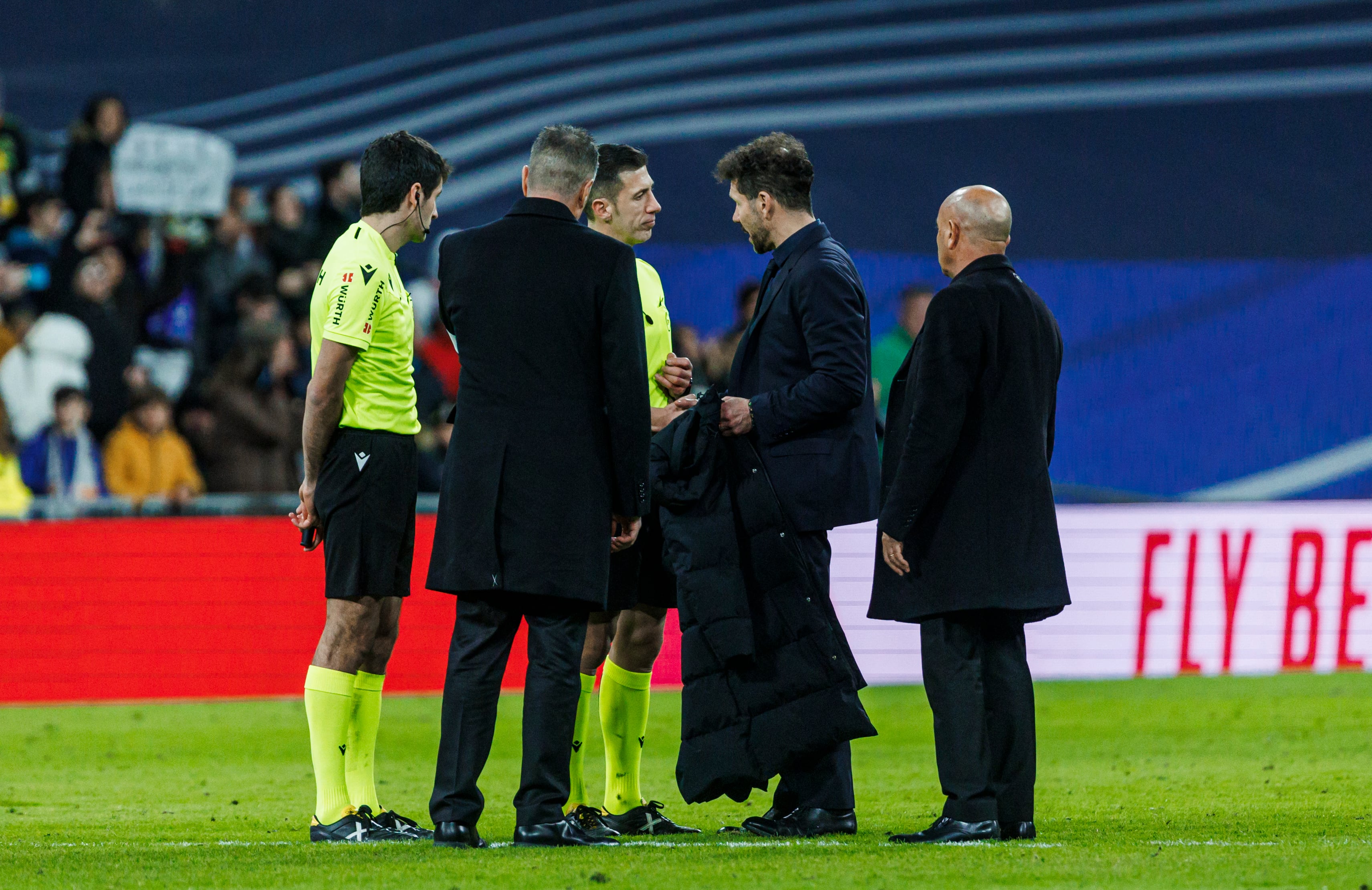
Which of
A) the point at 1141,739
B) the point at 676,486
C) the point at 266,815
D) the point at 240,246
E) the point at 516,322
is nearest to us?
the point at 516,322

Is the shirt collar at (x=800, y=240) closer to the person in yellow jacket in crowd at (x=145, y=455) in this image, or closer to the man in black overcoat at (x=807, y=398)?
the man in black overcoat at (x=807, y=398)

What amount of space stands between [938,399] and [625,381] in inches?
35.5

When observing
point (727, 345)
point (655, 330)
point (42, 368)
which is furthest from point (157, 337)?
point (655, 330)

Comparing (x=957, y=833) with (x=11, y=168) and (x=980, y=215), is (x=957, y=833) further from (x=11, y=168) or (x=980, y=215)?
(x=11, y=168)

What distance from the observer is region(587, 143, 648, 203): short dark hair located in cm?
543

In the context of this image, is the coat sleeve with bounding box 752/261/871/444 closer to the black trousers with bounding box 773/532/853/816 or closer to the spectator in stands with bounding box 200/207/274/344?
the black trousers with bounding box 773/532/853/816

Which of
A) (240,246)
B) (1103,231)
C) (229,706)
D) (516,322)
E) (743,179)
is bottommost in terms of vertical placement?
(229,706)

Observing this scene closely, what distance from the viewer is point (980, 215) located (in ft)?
16.4

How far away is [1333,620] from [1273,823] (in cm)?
515

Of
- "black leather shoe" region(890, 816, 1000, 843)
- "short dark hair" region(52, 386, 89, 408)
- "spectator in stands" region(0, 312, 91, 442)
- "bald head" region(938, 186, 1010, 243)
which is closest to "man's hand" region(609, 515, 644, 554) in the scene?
"black leather shoe" region(890, 816, 1000, 843)

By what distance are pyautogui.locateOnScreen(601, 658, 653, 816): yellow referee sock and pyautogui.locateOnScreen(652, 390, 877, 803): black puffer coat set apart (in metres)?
0.38

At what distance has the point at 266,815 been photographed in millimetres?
5812

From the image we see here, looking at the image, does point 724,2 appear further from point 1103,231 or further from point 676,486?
point 676,486

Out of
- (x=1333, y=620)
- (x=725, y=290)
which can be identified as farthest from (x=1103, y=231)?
(x=1333, y=620)
